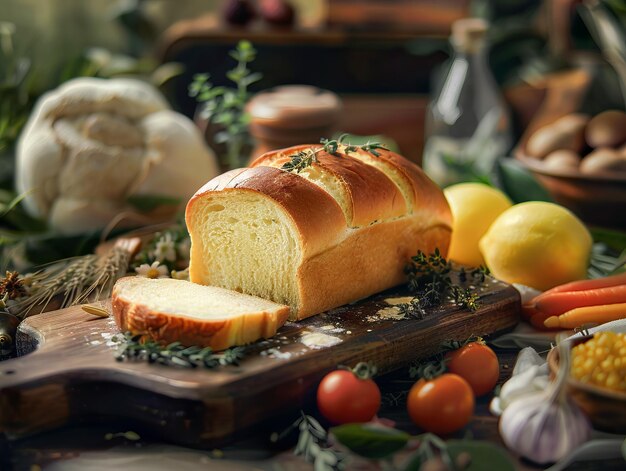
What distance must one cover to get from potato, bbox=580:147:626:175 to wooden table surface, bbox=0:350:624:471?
50.2 inches

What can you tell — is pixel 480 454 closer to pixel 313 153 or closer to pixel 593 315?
pixel 593 315

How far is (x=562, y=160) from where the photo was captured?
2834mm

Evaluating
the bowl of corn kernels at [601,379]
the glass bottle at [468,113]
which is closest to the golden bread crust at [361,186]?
the bowl of corn kernels at [601,379]

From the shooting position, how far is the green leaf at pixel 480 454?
4.77 feet

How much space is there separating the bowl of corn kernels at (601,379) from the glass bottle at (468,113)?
1.79 metres

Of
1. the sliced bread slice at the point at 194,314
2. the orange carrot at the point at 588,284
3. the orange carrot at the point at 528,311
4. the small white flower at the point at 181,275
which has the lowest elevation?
the orange carrot at the point at 528,311

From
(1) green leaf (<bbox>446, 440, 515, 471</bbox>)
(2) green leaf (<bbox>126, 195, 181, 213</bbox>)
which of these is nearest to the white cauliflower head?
(2) green leaf (<bbox>126, 195, 181, 213</bbox>)

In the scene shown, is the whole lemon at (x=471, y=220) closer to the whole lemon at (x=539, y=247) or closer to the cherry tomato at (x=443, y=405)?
the whole lemon at (x=539, y=247)

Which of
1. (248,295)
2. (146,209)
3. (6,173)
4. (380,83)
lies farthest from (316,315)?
(380,83)

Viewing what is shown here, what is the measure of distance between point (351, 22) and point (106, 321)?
275cm

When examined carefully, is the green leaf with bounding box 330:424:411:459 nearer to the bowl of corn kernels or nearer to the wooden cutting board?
the wooden cutting board

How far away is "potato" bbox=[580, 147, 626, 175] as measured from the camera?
272 cm

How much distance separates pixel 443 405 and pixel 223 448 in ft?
1.48

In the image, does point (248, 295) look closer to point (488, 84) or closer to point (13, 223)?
point (13, 223)
